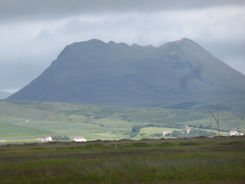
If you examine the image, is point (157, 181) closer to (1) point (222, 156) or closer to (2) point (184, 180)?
(2) point (184, 180)

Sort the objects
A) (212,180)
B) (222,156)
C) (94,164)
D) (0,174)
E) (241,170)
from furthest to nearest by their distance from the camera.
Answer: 1. (222,156)
2. (94,164)
3. (0,174)
4. (241,170)
5. (212,180)

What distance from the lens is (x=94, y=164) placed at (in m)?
54.0

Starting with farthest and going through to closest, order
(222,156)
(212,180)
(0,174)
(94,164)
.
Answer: (222,156) → (94,164) → (0,174) → (212,180)

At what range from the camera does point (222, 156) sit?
190 feet

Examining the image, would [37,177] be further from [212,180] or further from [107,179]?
[212,180]

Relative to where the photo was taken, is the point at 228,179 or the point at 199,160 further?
the point at 199,160

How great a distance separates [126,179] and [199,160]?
1354cm

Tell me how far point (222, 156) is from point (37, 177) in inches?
838

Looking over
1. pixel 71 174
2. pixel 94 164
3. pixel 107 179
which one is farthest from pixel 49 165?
pixel 107 179

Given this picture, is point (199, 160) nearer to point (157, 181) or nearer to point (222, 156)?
point (222, 156)

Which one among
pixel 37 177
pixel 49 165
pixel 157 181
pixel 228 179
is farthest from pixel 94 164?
pixel 228 179

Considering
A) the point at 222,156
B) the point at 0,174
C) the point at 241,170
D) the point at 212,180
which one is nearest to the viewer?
the point at 212,180

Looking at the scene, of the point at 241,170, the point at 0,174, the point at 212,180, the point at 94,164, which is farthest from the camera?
Result: the point at 94,164

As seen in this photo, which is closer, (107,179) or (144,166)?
(107,179)
